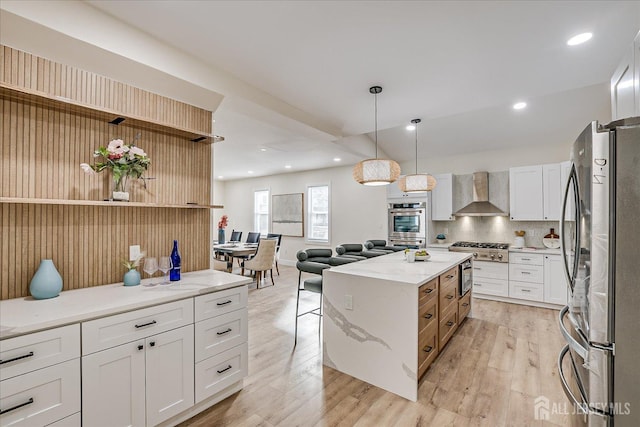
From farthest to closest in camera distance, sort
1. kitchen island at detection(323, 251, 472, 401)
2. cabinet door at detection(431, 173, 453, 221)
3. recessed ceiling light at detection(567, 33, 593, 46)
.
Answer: cabinet door at detection(431, 173, 453, 221), kitchen island at detection(323, 251, 472, 401), recessed ceiling light at detection(567, 33, 593, 46)

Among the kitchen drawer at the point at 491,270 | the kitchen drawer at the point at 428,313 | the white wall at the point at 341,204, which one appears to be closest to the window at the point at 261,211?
the white wall at the point at 341,204

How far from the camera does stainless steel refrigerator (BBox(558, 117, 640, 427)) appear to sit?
1258mm

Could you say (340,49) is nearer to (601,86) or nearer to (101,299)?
(101,299)

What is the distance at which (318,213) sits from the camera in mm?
7863

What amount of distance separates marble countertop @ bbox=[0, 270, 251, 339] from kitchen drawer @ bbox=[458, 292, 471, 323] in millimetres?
2699

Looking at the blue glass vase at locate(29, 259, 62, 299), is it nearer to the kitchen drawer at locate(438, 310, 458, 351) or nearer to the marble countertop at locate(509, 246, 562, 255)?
the kitchen drawer at locate(438, 310, 458, 351)

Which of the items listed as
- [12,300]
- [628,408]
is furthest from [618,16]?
[12,300]

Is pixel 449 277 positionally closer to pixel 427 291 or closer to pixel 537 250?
pixel 427 291

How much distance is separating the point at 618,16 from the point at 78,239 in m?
4.02

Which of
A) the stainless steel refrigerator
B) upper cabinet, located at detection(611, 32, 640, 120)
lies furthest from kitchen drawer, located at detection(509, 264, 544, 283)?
the stainless steel refrigerator

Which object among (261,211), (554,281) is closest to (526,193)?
(554,281)

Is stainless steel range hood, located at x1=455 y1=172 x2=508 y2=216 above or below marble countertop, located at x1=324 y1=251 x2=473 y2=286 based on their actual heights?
above

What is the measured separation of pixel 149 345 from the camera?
1.80 m

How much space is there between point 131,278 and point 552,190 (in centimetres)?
567
